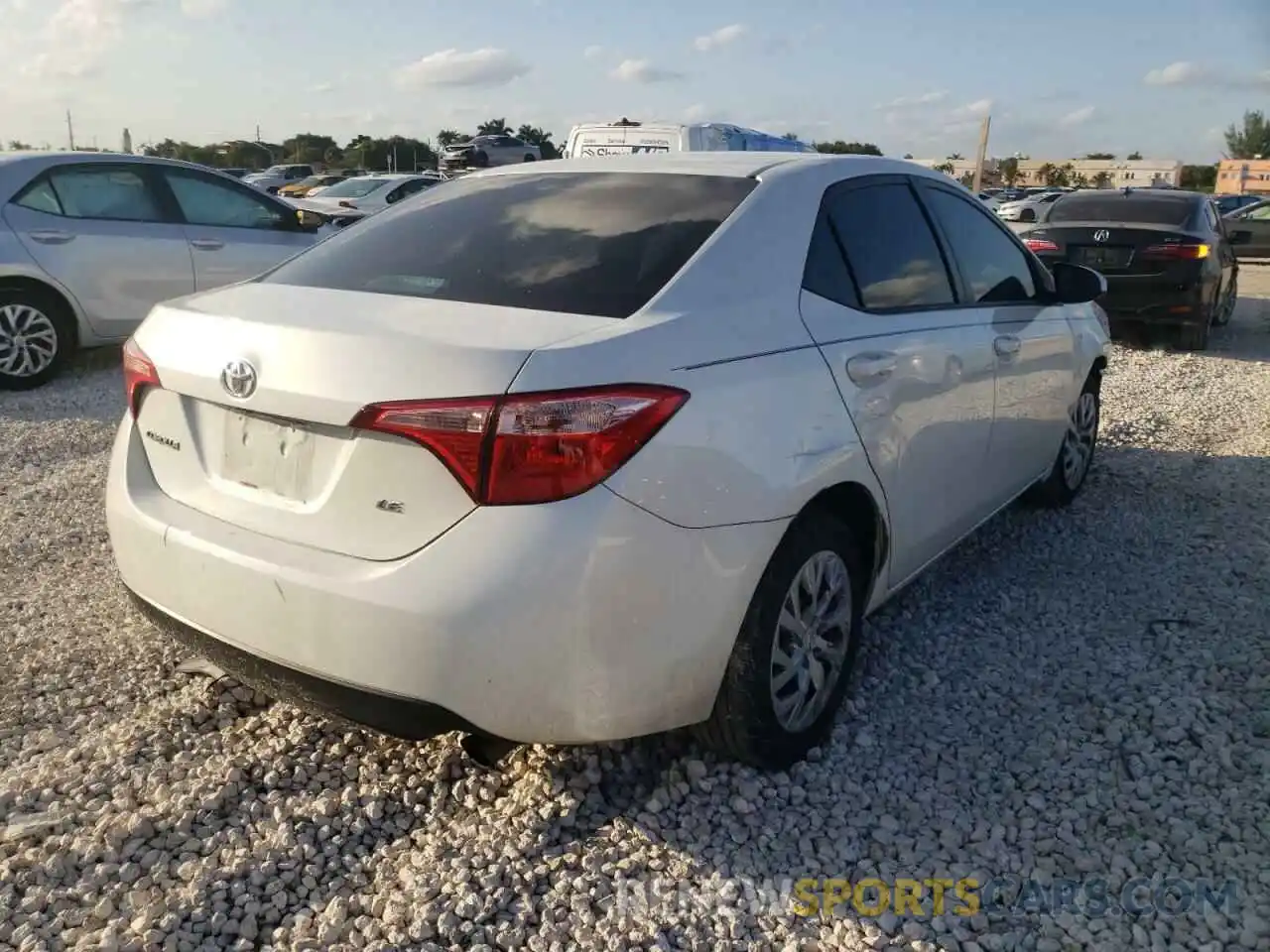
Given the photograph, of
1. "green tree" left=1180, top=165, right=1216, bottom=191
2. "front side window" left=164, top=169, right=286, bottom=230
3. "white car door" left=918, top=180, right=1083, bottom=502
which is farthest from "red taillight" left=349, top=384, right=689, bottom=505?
"green tree" left=1180, top=165, right=1216, bottom=191

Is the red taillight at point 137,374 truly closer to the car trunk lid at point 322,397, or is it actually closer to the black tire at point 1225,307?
the car trunk lid at point 322,397

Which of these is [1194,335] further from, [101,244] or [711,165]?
[101,244]

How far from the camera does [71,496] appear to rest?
5043mm

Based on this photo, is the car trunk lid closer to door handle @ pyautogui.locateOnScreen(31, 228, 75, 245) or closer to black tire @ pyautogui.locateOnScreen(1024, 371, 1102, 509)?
black tire @ pyautogui.locateOnScreen(1024, 371, 1102, 509)

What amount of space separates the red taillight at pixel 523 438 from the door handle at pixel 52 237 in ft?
20.8

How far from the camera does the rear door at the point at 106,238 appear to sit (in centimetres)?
732

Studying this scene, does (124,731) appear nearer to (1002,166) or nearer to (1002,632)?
(1002,632)

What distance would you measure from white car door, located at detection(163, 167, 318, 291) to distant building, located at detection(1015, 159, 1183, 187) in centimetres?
6531

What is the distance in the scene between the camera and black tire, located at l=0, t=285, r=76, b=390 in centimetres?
715

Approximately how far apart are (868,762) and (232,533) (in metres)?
1.80

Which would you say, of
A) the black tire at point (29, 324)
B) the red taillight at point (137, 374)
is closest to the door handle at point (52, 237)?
the black tire at point (29, 324)

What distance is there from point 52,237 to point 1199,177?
8028 cm

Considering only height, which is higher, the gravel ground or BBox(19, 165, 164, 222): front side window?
BBox(19, 165, 164, 222): front side window

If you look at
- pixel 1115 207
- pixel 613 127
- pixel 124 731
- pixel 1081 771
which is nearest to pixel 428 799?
pixel 124 731
